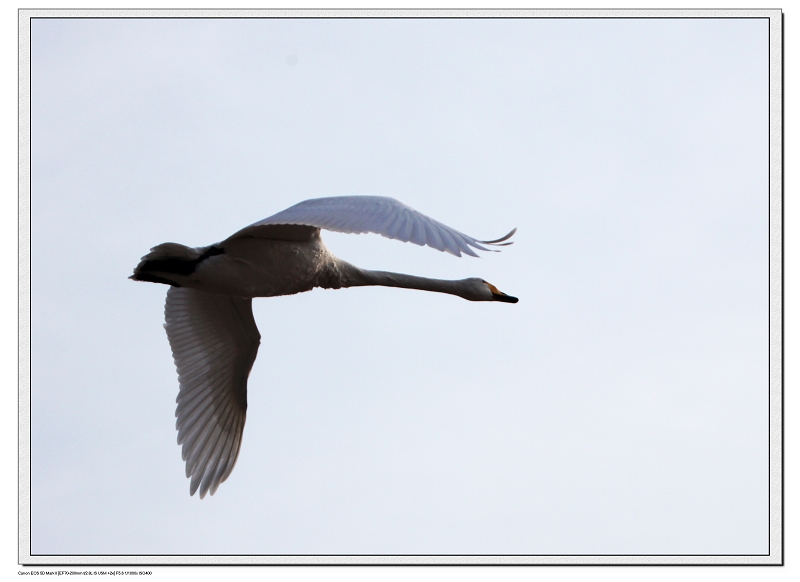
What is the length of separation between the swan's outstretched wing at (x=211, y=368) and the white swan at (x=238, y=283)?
0.01 m

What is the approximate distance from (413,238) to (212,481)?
4660mm

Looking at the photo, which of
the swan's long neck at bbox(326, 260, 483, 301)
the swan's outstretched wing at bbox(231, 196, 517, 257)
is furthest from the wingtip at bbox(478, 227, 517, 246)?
the swan's long neck at bbox(326, 260, 483, 301)

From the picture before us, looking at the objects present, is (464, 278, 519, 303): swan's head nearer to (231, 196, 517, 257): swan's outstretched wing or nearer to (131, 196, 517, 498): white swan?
(131, 196, 517, 498): white swan

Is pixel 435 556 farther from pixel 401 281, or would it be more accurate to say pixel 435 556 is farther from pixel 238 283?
pixel 238 283

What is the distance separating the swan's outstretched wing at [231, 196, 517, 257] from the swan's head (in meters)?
2.38

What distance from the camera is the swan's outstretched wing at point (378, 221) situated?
28.6 feet

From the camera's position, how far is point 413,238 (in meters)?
8.65

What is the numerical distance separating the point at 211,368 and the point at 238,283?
2.24 m

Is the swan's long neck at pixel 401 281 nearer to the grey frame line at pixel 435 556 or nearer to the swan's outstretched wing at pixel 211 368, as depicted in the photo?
the swan's outstretched wing at pixel 211 368

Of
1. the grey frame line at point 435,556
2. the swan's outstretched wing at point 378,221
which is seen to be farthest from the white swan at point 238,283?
the grey frame line at point 435,556

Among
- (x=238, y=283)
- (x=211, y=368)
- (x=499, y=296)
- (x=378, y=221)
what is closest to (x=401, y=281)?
(x=499, y=296)

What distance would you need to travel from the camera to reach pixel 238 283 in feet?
34.7

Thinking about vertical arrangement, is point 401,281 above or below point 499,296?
above
